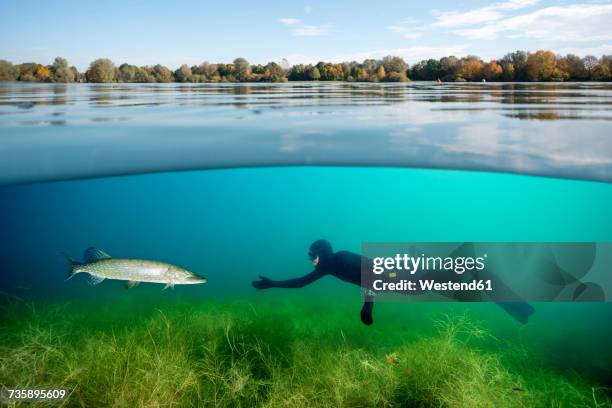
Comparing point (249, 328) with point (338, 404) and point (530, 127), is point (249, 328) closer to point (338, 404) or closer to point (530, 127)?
point (338, 404)

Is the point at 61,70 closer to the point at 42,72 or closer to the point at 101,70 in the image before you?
the point at 101,70

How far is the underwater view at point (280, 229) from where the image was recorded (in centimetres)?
431

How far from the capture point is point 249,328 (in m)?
5.34

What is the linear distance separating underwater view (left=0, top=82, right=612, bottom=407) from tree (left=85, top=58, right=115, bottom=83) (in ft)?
3.22

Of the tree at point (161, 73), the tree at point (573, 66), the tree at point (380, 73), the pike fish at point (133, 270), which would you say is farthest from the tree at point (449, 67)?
the pike fish at point (133, 270)

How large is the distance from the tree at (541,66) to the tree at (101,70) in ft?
36.8

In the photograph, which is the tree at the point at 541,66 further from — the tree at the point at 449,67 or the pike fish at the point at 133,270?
the pike fish at the point at 133,270

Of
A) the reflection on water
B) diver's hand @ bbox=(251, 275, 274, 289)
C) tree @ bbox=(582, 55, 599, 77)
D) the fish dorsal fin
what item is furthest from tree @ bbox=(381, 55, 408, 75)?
the fish dorsal fin

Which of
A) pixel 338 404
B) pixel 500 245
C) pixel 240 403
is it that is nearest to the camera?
pixel 338 404

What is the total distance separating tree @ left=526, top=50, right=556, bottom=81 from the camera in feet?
39.5

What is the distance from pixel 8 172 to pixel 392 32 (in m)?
7.84

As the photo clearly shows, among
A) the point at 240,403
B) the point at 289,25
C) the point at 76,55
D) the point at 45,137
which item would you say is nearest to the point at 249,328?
the point at 240,403

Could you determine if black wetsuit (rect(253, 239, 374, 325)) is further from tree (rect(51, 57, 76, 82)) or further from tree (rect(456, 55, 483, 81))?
tree (rect(456, 55, 483, 81))

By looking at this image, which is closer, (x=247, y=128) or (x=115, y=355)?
(x=115, y=355)
